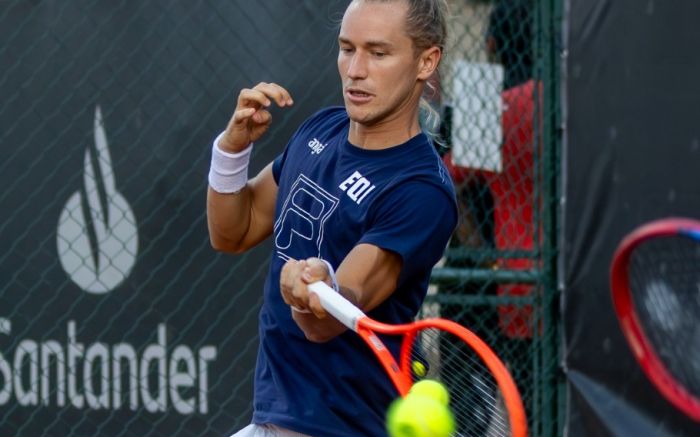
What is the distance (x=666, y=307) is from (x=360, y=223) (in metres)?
1.44

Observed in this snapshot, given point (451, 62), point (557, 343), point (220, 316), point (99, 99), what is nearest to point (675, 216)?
point (557, 343)

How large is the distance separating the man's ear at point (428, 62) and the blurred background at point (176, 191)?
1.64m

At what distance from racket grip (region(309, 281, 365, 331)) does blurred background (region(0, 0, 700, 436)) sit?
2124 millimetres

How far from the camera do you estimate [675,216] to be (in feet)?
15.4

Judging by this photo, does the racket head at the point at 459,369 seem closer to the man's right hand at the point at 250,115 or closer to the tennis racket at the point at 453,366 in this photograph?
the tennis racket at the point at 453,366

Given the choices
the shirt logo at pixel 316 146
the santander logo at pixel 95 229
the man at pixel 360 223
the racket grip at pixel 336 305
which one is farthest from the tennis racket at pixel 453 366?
the santander logo at pixel 95 229

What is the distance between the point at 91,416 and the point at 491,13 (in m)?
2.22

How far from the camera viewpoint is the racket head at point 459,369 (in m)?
2.79

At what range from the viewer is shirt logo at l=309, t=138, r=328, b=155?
3303mm

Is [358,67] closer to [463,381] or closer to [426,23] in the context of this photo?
[426,23]

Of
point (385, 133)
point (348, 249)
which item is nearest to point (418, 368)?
point (348, 249)

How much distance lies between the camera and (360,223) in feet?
10.1

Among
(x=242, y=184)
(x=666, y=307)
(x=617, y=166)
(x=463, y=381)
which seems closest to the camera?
(x=242, y=184)

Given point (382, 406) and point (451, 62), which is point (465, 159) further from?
point (382, 406)
